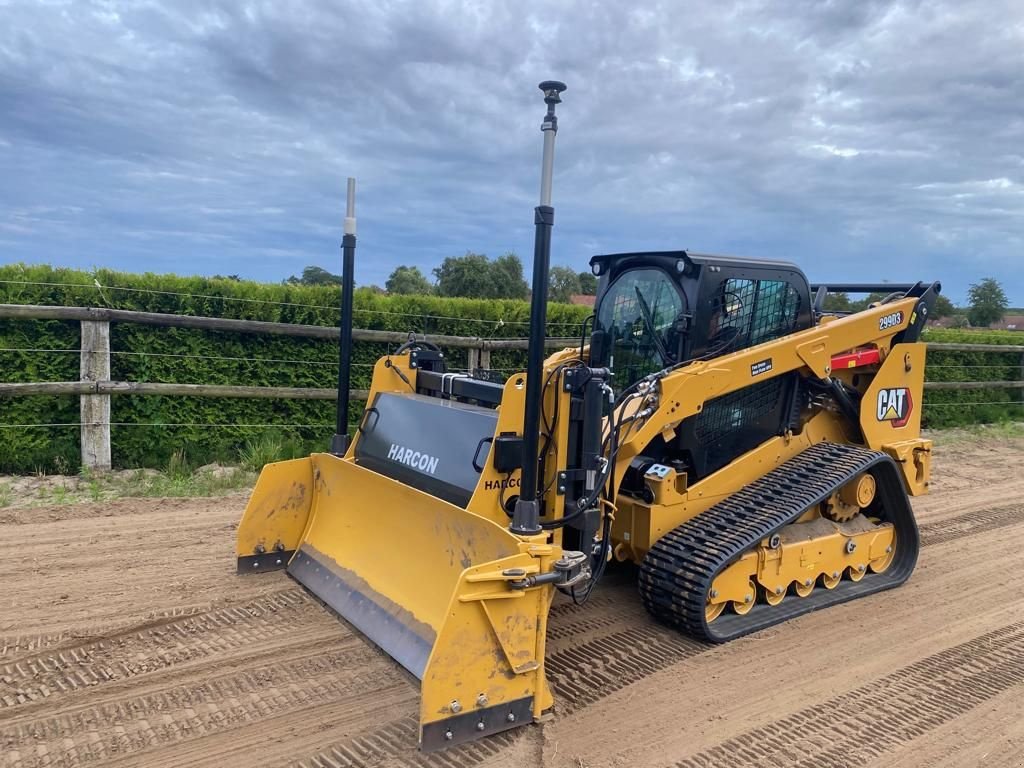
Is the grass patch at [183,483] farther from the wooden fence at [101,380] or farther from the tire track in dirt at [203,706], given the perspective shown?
the tire track in dirt at [203,706]

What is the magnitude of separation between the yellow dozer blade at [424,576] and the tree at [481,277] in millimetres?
15323

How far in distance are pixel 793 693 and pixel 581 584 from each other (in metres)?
1.19

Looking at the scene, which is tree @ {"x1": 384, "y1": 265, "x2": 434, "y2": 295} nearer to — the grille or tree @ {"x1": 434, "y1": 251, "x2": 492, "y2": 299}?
tree @ {"x1": 434, "y1": 251, "x2": 492, "y2": 299}

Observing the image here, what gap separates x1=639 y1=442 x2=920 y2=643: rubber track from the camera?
436 centimetres

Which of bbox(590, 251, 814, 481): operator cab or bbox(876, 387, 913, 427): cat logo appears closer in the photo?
bbox(590, 251, 814, 481): operator cab

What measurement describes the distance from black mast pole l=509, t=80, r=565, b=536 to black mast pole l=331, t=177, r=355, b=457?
1.83 m

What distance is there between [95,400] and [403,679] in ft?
16.3

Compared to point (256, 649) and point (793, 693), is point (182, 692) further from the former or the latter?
point (793, 693)

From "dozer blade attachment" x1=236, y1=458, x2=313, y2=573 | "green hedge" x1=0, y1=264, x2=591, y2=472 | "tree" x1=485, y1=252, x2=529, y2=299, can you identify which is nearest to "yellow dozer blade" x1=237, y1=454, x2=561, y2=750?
"dozer blade attachment" x1=236, y1=458, x2=313, y2=573

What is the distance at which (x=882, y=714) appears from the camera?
12.3 ft

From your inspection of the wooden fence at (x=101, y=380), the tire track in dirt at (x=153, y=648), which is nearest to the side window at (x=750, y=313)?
the tire track in dirt at (x=153, y=648)

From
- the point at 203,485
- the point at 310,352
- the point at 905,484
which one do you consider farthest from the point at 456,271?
the point at 905,484

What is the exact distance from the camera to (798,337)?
514 centimetres

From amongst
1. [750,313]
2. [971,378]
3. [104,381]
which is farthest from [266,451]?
[971,378]
